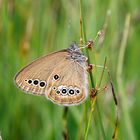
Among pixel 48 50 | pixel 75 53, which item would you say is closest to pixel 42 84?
pixel 75 53

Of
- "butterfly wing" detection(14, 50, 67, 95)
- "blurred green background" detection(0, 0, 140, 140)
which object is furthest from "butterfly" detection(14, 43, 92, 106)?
"blurred green background" detection(0, 0, 140, 140)

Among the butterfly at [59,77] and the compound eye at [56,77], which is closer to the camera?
the butterfly at [59,77]

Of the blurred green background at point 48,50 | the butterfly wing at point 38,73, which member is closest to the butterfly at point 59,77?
the butterfly wing at point 38,73

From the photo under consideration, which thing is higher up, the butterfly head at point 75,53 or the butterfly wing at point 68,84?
the butterfly head at point 75,53

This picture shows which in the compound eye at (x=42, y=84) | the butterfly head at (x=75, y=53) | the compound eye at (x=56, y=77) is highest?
the butterfly head at (x=75, y=53)

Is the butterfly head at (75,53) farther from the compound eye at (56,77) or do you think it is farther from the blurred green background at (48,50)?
the blurred green background at (48,50)

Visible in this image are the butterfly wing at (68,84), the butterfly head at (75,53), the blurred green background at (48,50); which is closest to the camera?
the butterfly wing at (68,84)

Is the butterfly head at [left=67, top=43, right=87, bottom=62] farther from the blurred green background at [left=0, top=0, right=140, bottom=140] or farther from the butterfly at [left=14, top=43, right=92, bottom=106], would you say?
the blurred green background at [left=0, top=0, right=140, bottom=140]
